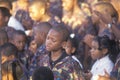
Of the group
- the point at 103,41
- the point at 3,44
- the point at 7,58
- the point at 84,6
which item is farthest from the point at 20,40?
the point at 84,6

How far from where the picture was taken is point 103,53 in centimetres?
438

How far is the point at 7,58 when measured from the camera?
418 centimetres

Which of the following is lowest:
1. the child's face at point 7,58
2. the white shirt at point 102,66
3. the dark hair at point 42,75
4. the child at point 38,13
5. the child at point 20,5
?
the child at point 20,5

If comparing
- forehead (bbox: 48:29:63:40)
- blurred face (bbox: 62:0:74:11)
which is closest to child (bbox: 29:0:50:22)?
blurred face (bbox: 62:0:74:11)

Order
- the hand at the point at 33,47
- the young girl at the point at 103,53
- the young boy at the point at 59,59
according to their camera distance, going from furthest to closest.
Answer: the hand at the point at 33,47, the young girl at the point at 103,53, the young boy at the point at 59,59

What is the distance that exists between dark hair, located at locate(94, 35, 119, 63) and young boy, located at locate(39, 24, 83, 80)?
442mm

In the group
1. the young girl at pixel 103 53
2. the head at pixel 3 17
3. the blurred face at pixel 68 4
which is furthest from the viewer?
the blurred face at pixel 68 4

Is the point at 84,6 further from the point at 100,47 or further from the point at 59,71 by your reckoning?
the point at 59,71

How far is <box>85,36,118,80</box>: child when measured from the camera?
4.33m

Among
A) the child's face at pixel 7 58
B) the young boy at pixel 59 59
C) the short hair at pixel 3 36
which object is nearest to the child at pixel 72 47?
the young boy at pixel 59 59

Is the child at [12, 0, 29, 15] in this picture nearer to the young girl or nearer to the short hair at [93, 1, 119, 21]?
the short hair at [93, 1, 119, 21]

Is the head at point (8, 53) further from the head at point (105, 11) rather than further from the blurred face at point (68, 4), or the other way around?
the blurred face at point (68, 4)

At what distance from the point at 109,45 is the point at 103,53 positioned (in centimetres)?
10

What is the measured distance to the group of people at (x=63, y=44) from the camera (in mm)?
3924
